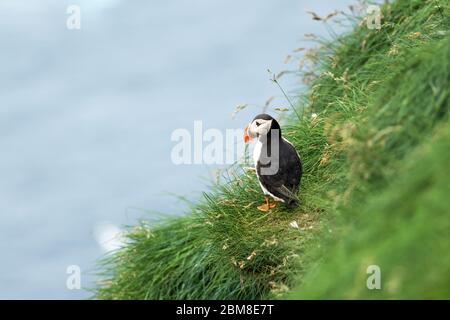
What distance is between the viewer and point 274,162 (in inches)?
329

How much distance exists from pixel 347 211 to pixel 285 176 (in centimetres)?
192

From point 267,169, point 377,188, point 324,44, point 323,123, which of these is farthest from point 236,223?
point 324,44

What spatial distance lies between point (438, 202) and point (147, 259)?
4578 mm

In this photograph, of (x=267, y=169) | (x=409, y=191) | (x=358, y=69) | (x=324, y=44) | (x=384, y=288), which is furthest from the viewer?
(x=324, y=44)

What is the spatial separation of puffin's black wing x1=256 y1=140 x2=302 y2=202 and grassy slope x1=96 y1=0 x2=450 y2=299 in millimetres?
228

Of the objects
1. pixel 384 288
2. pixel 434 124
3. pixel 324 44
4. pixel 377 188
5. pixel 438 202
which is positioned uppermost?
pixel 324 44

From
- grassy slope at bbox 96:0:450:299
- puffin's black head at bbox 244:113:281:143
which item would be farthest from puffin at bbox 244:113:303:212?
grassy slope at bbox 96:0:450:299

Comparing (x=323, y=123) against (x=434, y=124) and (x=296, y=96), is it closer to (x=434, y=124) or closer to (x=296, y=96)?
(x=296, y=96)

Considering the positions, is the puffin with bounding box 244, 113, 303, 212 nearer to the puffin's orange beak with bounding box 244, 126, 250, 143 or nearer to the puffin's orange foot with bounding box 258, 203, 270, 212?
the puffin's orange beak with bounding box 244, 126, 250, 143

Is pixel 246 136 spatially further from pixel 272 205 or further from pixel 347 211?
pixel 347 211

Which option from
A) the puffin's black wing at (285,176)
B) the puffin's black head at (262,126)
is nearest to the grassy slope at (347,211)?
the puffin's black wing at (285,176)

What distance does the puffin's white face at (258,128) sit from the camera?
843 cm

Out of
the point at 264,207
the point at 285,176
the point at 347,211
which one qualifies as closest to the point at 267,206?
the point at 264,207

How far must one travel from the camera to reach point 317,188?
8.64 meters
